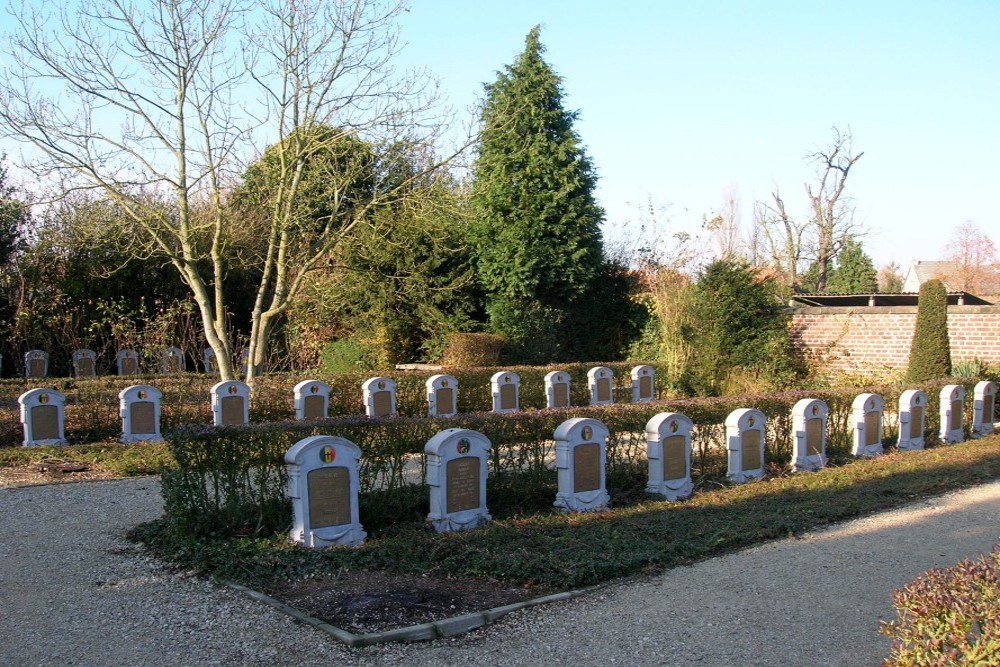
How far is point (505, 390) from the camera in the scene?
16875mm

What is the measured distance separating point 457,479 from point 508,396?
30.2 feet

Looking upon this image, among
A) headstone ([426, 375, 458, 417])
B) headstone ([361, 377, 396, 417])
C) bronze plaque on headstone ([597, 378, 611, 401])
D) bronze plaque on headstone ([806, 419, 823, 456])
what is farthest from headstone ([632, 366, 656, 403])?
bronze plaque on headstone ([806, 419, 823, 456])

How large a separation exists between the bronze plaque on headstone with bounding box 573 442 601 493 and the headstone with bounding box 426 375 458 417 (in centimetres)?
728

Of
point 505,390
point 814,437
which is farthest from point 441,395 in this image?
point 814,437

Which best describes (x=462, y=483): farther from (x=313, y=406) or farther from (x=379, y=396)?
(x=379, y=396)

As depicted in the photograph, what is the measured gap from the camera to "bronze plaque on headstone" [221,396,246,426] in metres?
Answer: 13.4

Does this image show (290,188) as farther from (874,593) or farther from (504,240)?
(874,593)

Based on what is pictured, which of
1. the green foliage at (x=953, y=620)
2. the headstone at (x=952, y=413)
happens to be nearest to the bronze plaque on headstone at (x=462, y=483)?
the green foliage at (x=953, y=620)

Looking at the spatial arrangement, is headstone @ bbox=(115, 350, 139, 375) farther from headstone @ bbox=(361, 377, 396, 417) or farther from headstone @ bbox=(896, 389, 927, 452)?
headstone @ bbox=(896, 389, 927, 452)

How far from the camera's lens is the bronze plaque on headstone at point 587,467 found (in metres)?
8.39

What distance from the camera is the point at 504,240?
22.7 meters

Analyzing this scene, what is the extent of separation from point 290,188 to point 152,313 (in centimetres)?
1133

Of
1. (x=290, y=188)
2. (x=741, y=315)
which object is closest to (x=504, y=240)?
(x=741, y=315)

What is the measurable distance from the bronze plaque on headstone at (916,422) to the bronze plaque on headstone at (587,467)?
637cm
